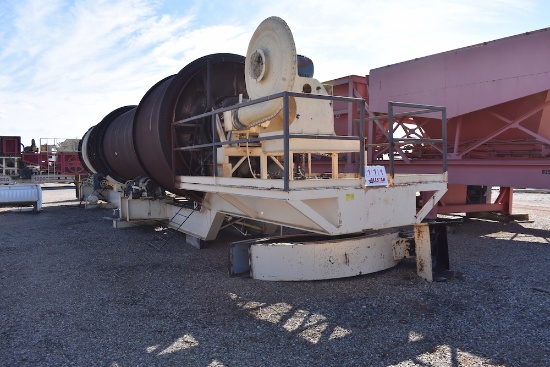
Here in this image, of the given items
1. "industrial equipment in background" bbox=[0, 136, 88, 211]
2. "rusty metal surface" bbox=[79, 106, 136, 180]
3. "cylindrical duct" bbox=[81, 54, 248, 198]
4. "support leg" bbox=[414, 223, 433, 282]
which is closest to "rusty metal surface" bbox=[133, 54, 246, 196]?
"cylindrical duct" bbox=[81, 54, 248, 198]

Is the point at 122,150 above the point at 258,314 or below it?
above

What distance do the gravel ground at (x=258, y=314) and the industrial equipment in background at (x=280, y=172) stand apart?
34 cm

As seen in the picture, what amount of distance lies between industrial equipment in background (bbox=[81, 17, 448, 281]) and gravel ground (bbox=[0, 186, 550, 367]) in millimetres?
335

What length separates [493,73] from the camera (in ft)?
26.5

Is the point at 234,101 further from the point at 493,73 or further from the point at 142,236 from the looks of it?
the point at 493,73

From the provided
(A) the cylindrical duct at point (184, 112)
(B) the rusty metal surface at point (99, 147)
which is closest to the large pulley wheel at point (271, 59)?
(A) the cylindrical duct at point (184, 112)

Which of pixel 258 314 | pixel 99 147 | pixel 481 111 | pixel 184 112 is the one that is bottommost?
pixel 258 314

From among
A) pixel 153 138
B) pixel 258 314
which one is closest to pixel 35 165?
pixel 153 138

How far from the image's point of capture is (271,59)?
4.95 meters

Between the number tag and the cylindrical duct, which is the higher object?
the cylindrical duct

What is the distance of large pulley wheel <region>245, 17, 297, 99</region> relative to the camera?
15.3 feet

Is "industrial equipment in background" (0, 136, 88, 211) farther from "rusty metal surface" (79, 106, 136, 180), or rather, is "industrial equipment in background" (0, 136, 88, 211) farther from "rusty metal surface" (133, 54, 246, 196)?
"rusty metal surface" (133, 54, 246, 196)

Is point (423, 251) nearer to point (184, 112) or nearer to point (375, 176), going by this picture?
point (375, 176)

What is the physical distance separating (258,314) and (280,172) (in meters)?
2.64
